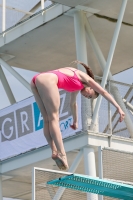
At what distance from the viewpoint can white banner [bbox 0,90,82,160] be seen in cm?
2147

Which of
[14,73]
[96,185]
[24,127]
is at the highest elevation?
[14,73]

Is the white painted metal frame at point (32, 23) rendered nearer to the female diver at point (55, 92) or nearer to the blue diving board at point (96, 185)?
the blue diving board at point (96, 185)

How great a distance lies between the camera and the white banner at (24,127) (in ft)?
70.4

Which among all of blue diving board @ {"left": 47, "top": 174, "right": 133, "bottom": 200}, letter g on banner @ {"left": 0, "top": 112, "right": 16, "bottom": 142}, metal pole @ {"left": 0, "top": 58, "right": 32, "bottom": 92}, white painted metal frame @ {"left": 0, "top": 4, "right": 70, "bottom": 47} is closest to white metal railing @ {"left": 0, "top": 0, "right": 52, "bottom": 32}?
white painted metal frame @ {"left": 0, "top": 4, "right": 70, "bottom": 47}

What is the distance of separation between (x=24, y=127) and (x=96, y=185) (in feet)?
36.4

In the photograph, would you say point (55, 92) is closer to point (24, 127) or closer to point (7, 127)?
point (24, 127)

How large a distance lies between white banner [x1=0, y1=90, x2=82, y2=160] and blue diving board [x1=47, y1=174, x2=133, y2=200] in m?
8.76

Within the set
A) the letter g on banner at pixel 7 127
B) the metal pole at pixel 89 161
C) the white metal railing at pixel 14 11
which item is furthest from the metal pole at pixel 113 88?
the letter g on banner at pixel 7 127

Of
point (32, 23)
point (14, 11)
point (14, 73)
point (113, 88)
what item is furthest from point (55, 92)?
point (14, 11)

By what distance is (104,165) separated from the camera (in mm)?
18312

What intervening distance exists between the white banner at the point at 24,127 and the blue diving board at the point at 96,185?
28.7 ft

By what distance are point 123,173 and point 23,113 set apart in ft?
17.2

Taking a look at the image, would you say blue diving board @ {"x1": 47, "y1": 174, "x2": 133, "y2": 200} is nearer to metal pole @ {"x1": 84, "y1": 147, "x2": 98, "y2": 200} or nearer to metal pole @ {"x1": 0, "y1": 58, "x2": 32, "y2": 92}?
metal pole @ {"x1": 84, "y1": 147, "x2": 98, "y2": 200}

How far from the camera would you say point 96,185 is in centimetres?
1196
